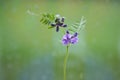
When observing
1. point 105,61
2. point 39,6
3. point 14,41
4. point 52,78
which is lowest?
point 52,78

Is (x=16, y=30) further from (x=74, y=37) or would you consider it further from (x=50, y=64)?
(x=74, y=37)

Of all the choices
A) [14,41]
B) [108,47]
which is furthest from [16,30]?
[108,47]

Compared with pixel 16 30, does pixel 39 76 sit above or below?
below

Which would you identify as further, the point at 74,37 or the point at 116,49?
the point at 116,49

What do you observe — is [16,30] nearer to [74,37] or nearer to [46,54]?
[46,54]

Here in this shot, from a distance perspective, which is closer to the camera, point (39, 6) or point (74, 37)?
point (74, 37)

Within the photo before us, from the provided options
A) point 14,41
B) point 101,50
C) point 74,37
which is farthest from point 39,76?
point 74,37
